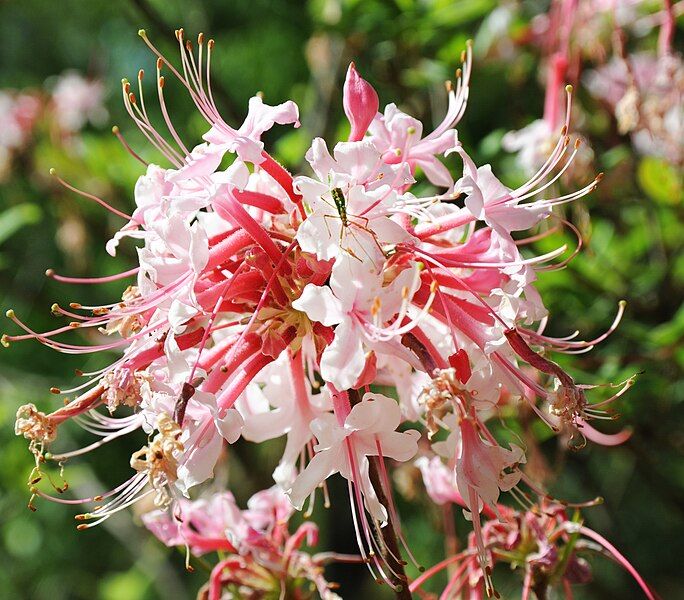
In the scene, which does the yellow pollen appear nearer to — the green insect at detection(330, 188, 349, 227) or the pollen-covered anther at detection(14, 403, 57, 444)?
the green insect at detection(330, 188, 349, 227)

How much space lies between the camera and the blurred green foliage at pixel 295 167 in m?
1.87

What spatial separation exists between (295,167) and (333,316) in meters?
1.13

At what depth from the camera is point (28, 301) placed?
3.08 m

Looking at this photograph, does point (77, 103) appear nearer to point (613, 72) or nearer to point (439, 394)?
point (613, 72)

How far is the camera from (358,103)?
1.02 metres

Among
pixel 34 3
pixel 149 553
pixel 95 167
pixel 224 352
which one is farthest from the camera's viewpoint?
pixel 34 3

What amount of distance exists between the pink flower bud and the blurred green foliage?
2.11 ft

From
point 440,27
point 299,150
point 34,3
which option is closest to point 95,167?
point 299,150

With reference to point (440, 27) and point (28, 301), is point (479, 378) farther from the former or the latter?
point (28, 301)

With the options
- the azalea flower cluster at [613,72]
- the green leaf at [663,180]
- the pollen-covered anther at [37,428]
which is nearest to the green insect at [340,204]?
the pollen-covered anther at [37,428]

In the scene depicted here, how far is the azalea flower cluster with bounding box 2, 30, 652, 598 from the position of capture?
94 cm

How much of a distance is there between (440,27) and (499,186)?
98cm

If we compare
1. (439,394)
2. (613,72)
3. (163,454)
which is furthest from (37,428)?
(613,72)

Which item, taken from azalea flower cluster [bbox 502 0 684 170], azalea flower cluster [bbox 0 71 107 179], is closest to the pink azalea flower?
azalea flower cluster [bbox 502 0 684 170]
